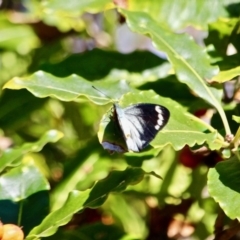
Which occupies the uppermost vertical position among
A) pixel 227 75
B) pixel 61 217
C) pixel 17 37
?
pixel 227 75

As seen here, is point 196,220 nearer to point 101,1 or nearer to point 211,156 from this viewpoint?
point 211,156

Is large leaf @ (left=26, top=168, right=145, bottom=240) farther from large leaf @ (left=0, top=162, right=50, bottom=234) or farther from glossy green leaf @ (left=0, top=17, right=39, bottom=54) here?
glossy green leaf @ (left=0, top=17, right=39, bottom=54)

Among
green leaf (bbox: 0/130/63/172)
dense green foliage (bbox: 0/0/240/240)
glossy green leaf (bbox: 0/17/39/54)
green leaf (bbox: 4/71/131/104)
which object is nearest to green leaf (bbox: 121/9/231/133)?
dense green foliage (bbox: 0/0/240/240)

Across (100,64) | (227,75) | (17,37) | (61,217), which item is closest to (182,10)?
(100,64)

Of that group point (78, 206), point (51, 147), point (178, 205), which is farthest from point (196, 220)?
point (78, 206)

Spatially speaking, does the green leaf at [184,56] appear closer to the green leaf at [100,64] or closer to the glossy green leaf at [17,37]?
the green leaf at [100,64]

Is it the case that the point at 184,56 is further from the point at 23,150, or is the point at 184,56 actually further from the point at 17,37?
the point at 17,37

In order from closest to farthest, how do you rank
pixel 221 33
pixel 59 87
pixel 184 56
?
pixel 59 87
pixel 184 56
pixel 221 33
